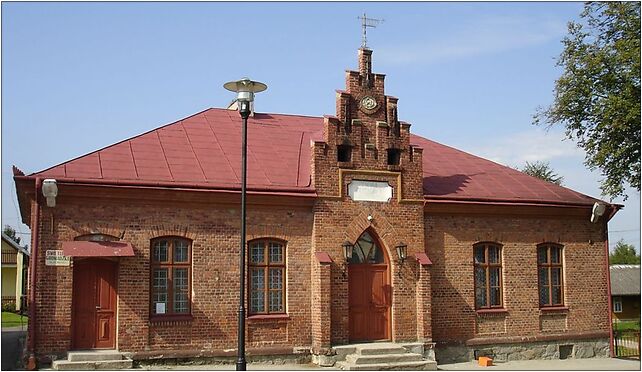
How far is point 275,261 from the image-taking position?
17703 mm

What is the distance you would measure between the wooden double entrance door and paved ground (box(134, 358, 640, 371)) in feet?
4.11

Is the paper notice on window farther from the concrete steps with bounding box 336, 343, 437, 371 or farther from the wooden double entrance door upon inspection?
the concrete steps with bounding box 336, 343, 437, 371

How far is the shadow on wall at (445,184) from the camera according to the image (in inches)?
765

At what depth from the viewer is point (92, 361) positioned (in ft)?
50.5

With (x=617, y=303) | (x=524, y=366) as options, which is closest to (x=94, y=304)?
(x=524, y=366)

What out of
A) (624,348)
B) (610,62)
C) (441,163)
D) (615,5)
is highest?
(615,5)

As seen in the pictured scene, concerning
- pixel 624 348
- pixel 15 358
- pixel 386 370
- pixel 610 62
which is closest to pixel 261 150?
pixel 386 370

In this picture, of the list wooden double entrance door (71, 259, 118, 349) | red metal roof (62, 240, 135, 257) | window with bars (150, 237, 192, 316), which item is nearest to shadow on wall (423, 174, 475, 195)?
window with bars (150, 237, 192, 316)

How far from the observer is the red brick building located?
1614cm

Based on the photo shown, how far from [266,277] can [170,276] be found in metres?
2.32

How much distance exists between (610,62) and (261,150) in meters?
9.81

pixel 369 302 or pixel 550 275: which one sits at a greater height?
pixel 550 275

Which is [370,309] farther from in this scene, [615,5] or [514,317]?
[615,5]

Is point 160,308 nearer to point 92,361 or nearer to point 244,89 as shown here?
point 92,361
